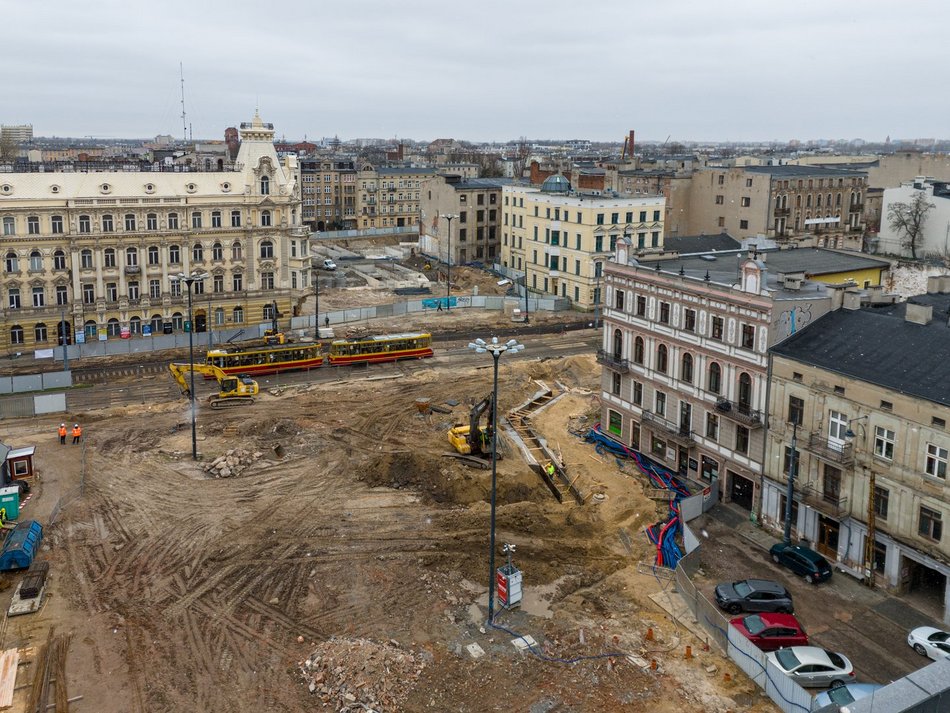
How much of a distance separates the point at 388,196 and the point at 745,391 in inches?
4896

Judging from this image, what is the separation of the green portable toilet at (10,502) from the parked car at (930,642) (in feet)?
132

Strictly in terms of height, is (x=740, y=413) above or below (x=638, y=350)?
below

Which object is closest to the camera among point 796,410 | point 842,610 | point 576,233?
point 842,610

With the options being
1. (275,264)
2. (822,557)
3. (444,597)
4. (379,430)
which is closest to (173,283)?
(275,264)

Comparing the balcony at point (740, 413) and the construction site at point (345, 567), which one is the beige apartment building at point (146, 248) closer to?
the construction site at point (345, 567)

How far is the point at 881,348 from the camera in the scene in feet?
120

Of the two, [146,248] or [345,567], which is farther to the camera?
[146,248]

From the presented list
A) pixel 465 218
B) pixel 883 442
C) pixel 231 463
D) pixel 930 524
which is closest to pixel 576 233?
pixel 465 218

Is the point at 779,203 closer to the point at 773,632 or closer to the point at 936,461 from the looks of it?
the point at 936,461

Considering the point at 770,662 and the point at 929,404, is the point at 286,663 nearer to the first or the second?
the point at 770,662

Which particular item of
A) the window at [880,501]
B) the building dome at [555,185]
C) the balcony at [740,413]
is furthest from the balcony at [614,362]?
the building dome at [555,185]

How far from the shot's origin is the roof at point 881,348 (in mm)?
33688

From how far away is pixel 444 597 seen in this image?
34.3 m

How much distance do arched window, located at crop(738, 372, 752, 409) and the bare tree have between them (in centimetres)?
7105
